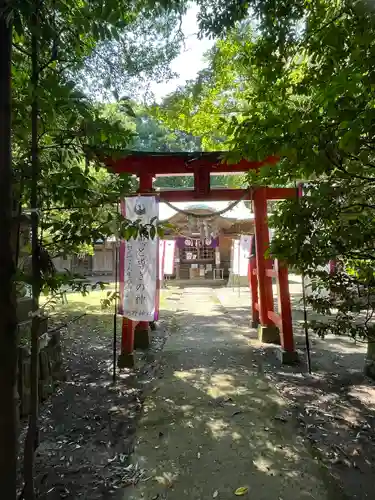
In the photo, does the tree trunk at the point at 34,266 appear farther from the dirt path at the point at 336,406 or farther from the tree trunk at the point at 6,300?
the dirt path at the point at 336,406

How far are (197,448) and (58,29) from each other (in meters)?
3.22

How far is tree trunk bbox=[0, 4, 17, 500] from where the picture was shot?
1.52m

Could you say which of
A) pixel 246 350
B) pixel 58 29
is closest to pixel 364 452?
pixel 246 350

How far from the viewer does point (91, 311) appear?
10.5m

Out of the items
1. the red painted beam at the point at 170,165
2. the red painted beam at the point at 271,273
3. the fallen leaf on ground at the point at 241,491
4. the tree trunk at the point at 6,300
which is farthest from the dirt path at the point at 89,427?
the red painted beam at the point at 170,165

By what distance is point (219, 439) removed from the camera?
329 cm

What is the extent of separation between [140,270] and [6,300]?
3738 millimetres

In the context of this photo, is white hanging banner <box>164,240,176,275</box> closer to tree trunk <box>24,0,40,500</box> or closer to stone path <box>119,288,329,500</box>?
stone path <box>119,288,329,500</box>

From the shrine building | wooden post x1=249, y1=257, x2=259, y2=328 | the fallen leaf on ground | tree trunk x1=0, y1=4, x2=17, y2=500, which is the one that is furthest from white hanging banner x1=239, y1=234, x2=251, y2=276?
tree trunk x1=0, y1=4, x2=17, y2=500

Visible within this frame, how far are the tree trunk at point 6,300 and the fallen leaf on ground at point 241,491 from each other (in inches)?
62.5

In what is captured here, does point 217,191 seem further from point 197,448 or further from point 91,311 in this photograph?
point 91,311

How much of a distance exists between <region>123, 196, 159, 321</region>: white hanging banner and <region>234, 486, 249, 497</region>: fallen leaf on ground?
9.14 feet

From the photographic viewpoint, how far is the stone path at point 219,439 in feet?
8.48

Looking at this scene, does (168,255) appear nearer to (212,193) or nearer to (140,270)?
(212,193)
